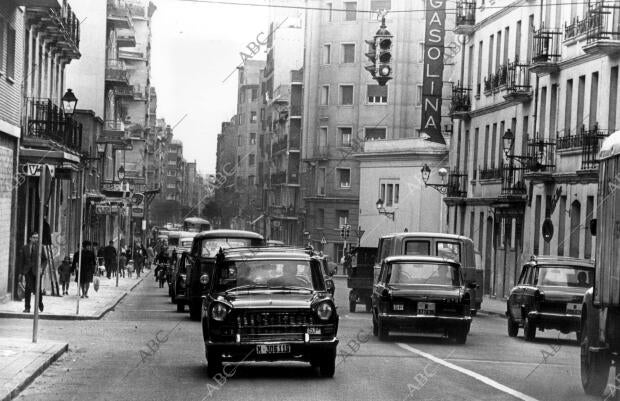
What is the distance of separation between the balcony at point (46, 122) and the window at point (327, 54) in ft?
203

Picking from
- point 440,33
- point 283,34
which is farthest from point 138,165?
point 440,33

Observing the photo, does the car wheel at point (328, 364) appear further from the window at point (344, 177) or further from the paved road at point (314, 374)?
the window at point (344, 177)

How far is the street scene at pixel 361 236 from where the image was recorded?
17.2 metres

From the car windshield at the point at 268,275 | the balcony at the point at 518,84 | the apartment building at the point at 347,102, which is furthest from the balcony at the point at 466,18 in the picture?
A: the car windshield at the point at 268,275

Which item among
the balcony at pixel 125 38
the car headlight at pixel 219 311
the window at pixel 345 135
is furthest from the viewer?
the window at pixel 345 135

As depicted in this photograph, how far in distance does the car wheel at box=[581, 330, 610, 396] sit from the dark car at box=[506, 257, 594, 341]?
10167 mm

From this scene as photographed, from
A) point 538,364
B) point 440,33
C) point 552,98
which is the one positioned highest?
point 440,33

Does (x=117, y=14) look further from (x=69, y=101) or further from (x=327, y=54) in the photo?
(x=69, y=101)

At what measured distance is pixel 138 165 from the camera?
122250 mm

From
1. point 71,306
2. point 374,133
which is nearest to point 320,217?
point 374,133

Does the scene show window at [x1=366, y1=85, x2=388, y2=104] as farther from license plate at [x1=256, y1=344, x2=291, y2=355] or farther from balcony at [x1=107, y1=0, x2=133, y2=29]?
license plate at [x1=256, y1=344, x2=291, y2=355]

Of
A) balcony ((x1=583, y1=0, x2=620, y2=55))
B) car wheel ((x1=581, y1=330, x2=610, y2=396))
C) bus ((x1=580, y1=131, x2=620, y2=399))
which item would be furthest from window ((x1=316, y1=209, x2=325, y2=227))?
car wheel ((x1=581, y1=330, x2=610, y2=396))

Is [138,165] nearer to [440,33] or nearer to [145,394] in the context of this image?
[440,33]

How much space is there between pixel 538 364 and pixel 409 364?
7.82ft
